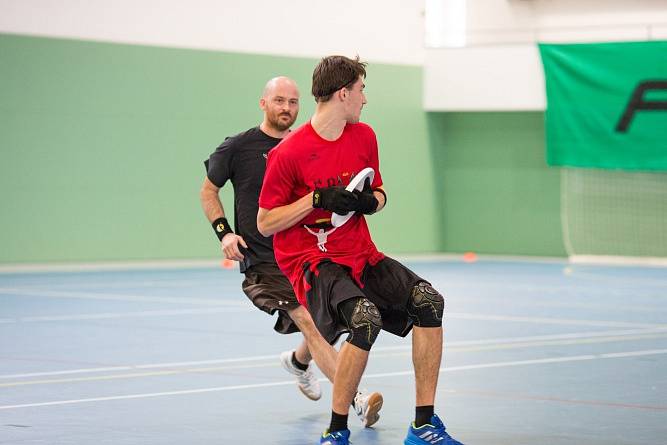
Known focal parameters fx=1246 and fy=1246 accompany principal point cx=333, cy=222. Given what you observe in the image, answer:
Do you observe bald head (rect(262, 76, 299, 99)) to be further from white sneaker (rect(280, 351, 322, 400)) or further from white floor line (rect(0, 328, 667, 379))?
white floor line (rect(0, 328, 667, 379))

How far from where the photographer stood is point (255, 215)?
293 inches

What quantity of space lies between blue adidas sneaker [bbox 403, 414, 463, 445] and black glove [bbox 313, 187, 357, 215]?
105cm

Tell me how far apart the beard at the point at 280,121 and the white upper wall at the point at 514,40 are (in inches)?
599

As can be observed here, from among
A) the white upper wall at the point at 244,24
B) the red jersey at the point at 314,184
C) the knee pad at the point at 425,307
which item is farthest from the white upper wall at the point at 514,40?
the knee pad at the point at 425,307

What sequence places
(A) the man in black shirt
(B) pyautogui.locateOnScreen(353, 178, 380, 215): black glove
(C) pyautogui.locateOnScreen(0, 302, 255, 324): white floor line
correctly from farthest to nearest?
(C) pyautogui.locateOnScreen(0, 302, 255, 324): white floor line, (A) the man in black shirt, (B) pyautogui.locateOnScreen(353, 178, 380, 215): black glove

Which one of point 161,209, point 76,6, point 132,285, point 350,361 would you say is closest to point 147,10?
point 76,6

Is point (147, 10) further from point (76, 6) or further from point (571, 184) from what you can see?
point (571, 184)

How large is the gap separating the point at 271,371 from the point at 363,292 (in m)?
2.81

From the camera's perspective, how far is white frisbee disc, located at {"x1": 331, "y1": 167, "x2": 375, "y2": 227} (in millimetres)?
5762

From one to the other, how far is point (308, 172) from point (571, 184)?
17362 millimetres

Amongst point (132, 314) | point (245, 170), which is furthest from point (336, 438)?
point (132, 314)

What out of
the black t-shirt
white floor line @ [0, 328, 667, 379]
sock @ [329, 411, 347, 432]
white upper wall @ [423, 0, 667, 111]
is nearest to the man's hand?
the black t-shirt

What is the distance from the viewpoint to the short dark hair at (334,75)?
581 centimetres

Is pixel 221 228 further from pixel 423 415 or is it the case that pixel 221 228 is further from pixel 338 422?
pixel 423 415
